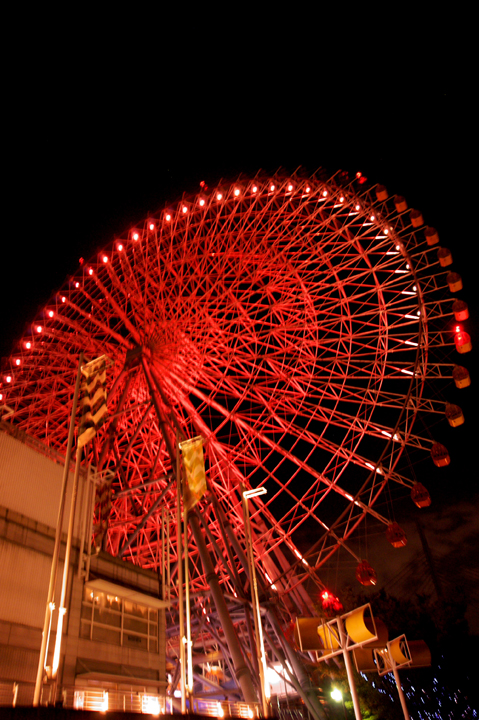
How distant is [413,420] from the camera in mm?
28438

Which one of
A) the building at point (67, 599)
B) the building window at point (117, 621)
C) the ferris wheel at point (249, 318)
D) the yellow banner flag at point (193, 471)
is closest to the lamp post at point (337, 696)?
the ferris wheel at point (249, 318)

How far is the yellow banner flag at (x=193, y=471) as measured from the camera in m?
20.2

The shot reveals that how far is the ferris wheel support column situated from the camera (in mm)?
20703

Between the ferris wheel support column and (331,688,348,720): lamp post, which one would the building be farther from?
(331,688,348,720): lamp post

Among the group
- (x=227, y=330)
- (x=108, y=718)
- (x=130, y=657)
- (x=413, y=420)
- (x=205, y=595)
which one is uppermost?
(x=227, y=330)

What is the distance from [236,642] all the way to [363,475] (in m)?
36.4

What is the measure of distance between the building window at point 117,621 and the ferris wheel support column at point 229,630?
8.75ft

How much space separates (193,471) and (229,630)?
720 centimetres

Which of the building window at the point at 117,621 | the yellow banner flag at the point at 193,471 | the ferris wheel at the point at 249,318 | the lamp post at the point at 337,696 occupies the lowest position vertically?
the lamp post at the point at 337,696

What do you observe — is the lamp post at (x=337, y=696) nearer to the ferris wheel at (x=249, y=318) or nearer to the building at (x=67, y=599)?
the ferris wheel at (x=249, y=318)

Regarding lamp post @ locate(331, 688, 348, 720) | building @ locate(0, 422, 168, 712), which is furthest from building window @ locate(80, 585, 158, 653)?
lamp post @ locate(331, 688, 348, 720)

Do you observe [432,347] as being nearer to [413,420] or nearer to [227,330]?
[413,420]

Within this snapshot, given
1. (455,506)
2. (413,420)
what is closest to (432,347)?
(413,420)

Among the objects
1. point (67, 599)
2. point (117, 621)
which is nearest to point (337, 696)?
point (117, 621)
